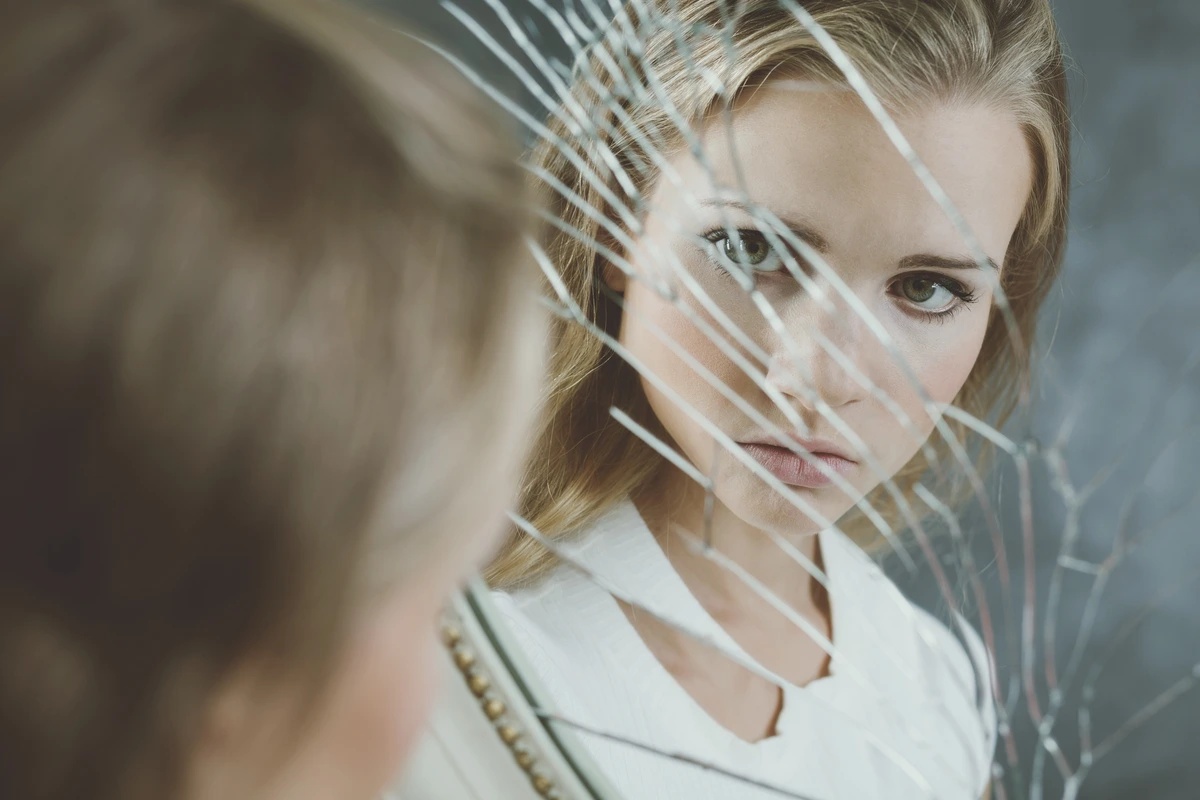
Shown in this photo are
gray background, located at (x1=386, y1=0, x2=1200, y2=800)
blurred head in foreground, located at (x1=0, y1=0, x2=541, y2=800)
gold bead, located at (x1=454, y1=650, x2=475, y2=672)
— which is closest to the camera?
blurred head in foreground, located at (x1=0, y1=0, x2=541, y2=800)

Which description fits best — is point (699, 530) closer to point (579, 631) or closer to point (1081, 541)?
point (579, 631)

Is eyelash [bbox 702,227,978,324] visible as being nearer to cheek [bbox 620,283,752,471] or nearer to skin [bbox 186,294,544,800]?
cheek [bbox 620,283,752,471]

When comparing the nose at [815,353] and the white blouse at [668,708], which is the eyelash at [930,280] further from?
the white blouse at [668,708]

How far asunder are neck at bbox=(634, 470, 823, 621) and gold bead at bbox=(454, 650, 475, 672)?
0.19m

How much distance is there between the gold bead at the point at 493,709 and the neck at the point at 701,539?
7.2 inches

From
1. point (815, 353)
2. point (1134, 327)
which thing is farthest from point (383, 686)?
point (1134, 327)

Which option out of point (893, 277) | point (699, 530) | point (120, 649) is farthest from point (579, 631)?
point (120, 649)

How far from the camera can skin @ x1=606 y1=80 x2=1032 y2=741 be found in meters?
0.43

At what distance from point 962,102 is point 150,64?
342 mm

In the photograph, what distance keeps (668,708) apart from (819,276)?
0.21 m

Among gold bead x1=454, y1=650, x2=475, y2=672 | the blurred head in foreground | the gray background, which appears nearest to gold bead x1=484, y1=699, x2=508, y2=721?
gold bead x1=454, y1=650, x2=475, y2=672

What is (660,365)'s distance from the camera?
19.2 inches

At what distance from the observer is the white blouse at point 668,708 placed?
51cm

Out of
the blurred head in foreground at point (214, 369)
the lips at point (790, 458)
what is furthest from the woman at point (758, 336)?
the blurred head in foreground at point (214, 369)
